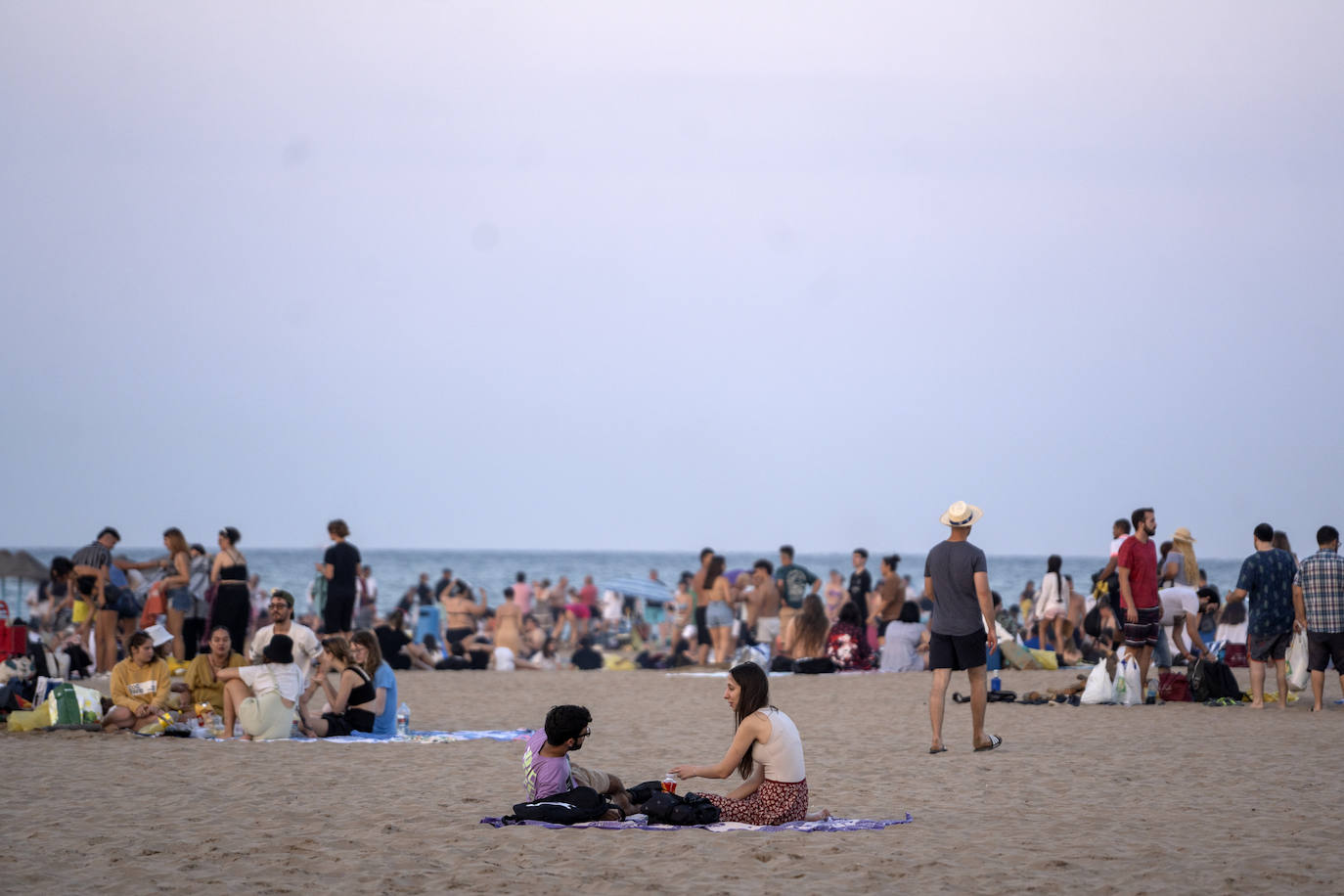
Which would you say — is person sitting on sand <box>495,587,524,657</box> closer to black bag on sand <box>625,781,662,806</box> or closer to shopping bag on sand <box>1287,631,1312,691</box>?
shopping bag on sand <box>1287,631,1312,691</box>

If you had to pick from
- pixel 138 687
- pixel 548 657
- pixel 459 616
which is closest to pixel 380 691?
pixel 138 687

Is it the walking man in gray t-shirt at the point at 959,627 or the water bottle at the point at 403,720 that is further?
the water bottle at the point at 403,720

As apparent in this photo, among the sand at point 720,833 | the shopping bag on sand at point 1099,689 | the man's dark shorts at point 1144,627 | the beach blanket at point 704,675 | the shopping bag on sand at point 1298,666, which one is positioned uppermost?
the man's dark shorts at point 1144,627

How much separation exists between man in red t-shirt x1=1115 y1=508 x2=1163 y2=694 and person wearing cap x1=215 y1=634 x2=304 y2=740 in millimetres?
7127

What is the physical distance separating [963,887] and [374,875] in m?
2.36

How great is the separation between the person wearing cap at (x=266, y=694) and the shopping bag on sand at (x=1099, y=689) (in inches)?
285

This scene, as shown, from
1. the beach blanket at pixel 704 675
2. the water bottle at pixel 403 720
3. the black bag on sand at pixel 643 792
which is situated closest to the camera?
the black bag on sand at pixel 643 792

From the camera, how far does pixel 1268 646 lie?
1174cm

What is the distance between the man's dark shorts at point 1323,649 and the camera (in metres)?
11.2

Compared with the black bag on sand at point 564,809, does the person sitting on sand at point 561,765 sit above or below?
above

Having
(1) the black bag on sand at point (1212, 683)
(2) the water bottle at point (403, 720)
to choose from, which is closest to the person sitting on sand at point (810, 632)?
(1) the black bag on sand at point (1212, 683)

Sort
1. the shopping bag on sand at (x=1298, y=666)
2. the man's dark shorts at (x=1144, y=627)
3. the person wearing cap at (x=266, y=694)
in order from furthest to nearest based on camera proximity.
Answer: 1. the shopping bag on sand at (x=1298, y=666)
2. the man's dark shorts at (x=1144, y=627)
3. the person wearing cap at (x=266, y=694)

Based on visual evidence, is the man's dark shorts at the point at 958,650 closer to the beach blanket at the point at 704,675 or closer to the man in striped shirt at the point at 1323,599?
the man in striped shirt at the point at 1323,599

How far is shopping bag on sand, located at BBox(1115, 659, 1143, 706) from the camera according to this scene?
12.3 meters
